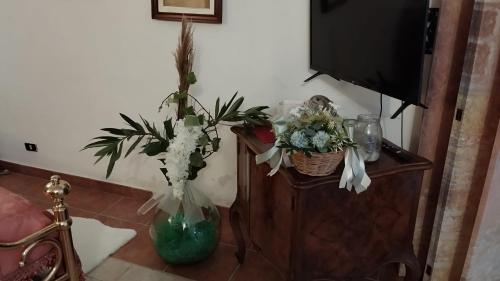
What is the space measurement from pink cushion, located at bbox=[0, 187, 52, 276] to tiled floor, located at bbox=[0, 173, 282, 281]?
72 cm

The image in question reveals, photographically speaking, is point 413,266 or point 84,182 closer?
point 413,266

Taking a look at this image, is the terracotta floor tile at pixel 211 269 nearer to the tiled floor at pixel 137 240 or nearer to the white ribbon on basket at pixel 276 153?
the tiled floor at pixel 137 240

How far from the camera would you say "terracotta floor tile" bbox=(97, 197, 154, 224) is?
2.55 meters

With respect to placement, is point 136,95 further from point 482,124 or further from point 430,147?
point 482,124

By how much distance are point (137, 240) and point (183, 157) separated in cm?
81

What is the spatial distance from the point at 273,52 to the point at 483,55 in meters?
0.99

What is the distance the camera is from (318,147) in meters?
1.23

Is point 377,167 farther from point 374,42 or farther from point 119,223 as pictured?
point 119,223

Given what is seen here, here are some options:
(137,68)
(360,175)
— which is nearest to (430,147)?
(360,175)

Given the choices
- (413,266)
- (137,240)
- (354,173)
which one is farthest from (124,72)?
(413,266)

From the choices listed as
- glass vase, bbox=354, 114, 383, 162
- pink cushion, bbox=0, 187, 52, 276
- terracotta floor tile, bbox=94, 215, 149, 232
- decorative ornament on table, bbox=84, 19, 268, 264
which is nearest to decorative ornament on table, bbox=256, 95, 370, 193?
glass vase, bbox=354, 114, 383, 162

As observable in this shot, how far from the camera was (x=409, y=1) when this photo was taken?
4.15ft

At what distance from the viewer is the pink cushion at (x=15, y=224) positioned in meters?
1.28

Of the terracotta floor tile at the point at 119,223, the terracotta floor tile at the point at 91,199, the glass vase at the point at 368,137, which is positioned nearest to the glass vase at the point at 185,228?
the terracotta floor tile at the point at 119,223
